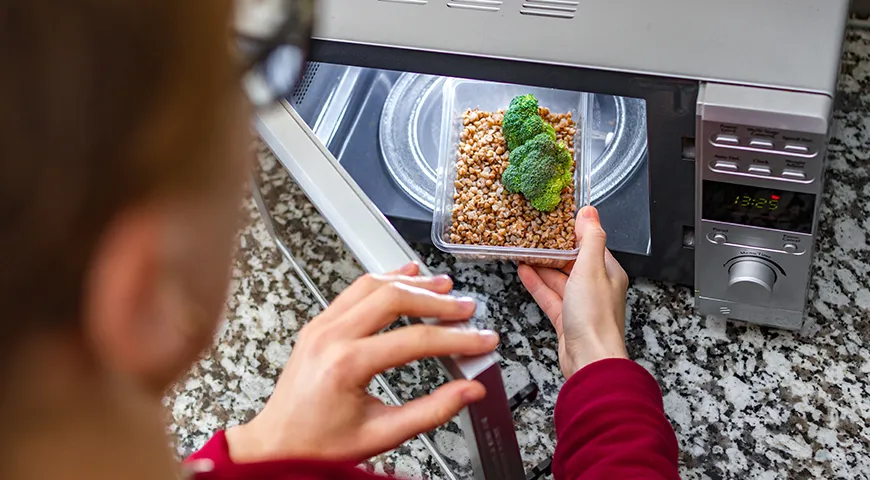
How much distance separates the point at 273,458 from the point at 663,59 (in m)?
0.44

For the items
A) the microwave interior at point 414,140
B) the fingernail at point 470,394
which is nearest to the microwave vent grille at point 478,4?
the microwave interior at point 414,140

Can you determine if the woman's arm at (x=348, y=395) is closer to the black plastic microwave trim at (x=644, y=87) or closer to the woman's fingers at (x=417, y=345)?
the woman's fingers at (x=417, y=345)

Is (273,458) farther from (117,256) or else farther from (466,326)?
(117,256)

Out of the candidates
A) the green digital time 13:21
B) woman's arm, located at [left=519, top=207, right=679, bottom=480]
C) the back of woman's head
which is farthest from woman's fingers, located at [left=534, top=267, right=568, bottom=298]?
the back of woman's head

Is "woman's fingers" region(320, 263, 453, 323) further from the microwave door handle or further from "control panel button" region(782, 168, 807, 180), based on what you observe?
"control panel button" region(782, 168, 807, 180)

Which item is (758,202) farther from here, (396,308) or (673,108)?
(396,308)

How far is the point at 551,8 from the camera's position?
763mm

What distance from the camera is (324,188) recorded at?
667mm

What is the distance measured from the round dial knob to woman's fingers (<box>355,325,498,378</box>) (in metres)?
0.37

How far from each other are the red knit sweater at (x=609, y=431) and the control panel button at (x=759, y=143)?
0.23 m

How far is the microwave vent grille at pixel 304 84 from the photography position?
929mm

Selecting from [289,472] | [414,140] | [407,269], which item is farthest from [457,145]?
[289,472]

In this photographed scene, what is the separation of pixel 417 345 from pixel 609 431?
0.24 metres

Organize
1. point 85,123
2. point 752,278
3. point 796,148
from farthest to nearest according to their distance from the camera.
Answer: point 752,278, point 796,148, point 85,123
